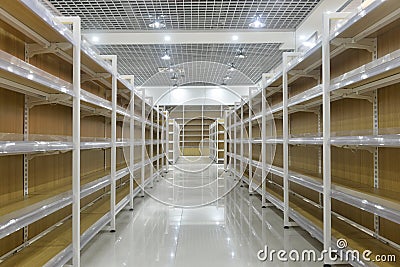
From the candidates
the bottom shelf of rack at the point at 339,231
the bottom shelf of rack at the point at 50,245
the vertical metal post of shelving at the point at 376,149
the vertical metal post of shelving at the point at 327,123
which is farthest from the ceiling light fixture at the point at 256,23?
the bottom shelf of rack at the point at 50,245

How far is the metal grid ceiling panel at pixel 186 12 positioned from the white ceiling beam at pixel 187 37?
172 mm

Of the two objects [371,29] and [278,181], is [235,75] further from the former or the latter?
[371,29]

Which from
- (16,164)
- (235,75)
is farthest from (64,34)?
(235,75)

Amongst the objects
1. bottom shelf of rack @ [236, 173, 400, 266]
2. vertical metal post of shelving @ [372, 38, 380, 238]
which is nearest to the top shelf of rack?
vertical metal post of shelving @ [372, 38, 380, 238]

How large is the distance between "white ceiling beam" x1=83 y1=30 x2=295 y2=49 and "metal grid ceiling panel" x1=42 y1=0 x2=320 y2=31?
0.17 meters

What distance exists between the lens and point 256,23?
6.52 meters

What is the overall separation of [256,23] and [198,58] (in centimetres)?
299

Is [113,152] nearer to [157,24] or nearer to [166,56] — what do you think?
[157,24]

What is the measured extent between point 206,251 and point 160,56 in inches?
266

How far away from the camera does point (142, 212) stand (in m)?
4.81

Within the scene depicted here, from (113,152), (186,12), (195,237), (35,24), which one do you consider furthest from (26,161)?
(186,12)

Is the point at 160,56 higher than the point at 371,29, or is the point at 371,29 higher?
the point at 160,56

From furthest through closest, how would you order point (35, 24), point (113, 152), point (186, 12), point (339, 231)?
1. point (186, 12)
2. point (113, 152)
3. point (339, 231)
4. point (35, 24)

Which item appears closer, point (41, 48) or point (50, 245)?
point (50, 245)
